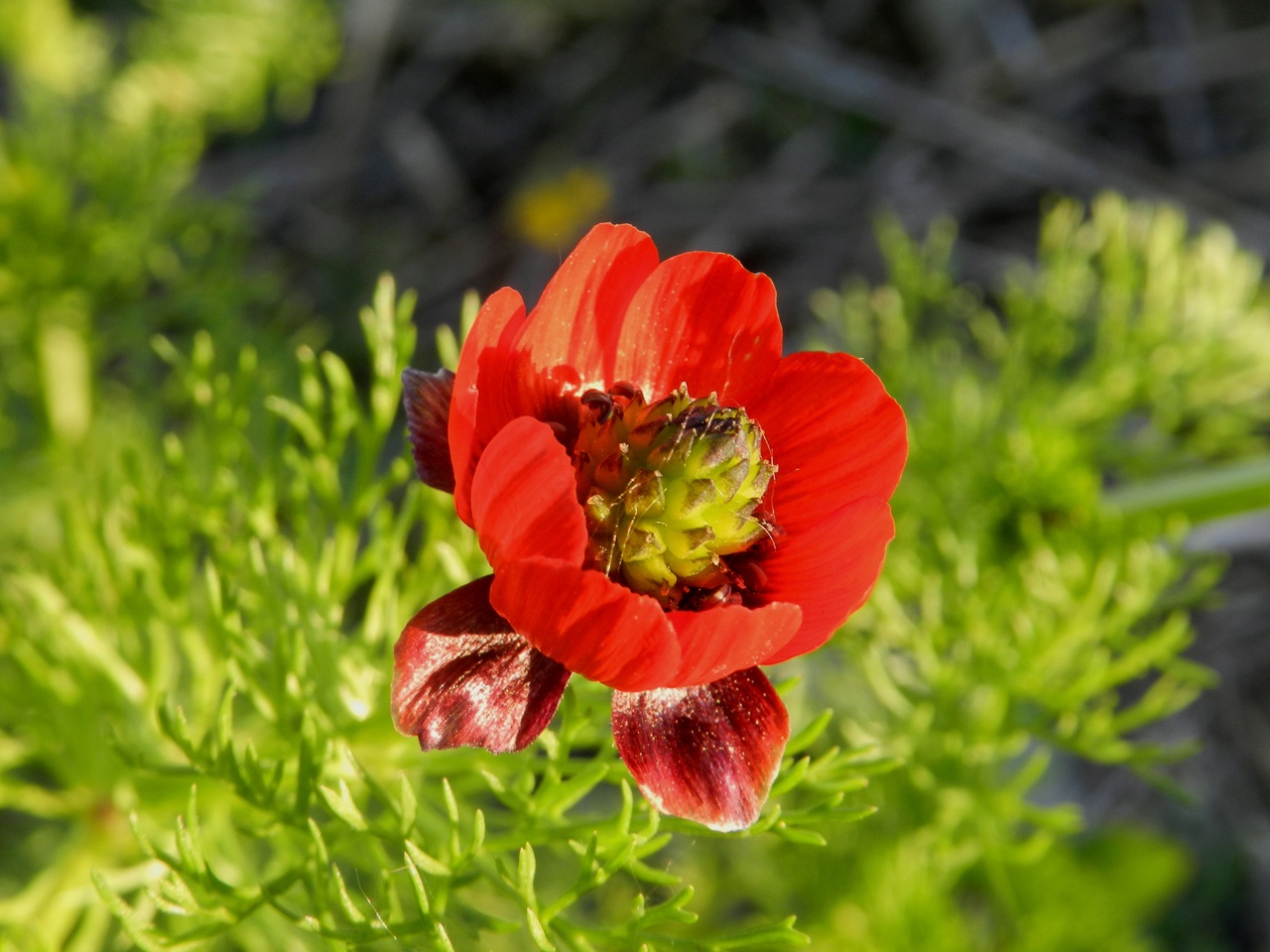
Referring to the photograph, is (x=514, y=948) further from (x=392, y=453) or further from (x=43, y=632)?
(x=392, y=453)

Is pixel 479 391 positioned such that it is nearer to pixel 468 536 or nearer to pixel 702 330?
pixel 702 330

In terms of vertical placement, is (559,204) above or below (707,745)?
above

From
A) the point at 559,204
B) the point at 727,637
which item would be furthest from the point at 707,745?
the point at 559,204

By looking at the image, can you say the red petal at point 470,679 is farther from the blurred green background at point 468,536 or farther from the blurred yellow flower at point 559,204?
the blurred yellow flower at point 559,204

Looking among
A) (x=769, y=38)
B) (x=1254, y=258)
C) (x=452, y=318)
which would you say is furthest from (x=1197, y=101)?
(x=452, y=318)

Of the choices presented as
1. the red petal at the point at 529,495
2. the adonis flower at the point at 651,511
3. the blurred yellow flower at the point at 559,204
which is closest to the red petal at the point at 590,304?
the adonis flower at the point at 651,511

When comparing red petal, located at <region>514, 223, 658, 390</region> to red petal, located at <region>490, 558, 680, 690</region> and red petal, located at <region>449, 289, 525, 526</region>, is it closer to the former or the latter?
red petal, located at <region>449, 289, 525, 526</region>

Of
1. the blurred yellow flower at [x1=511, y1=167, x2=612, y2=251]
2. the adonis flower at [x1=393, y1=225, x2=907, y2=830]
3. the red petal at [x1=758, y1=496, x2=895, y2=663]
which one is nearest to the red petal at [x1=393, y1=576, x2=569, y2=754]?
the adonis flower at [x1=393, y1=225, x2=907, y2=830]
